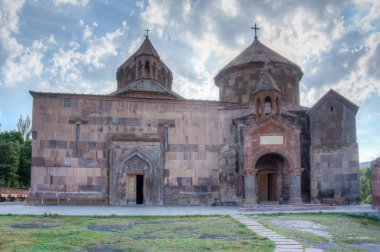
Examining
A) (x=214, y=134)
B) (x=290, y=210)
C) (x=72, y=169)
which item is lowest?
(x=290, y=210)

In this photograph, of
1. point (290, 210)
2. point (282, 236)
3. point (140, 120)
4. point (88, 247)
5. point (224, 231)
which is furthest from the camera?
point (140, 120)

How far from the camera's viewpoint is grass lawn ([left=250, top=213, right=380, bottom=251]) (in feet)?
24.8

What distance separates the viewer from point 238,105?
20.7 m

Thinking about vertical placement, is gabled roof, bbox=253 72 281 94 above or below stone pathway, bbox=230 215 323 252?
above

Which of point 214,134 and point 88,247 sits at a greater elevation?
point 214,134

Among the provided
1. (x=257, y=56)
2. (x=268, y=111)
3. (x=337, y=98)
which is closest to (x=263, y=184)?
(x=268, y=111)

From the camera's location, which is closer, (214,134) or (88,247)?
(88,247)

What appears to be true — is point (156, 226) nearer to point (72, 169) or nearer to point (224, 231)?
point (224, 231)

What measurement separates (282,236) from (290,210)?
721 cm

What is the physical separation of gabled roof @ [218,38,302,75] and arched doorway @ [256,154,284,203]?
624cm

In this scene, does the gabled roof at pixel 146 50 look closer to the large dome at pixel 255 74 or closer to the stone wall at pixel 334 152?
the large dome at pixel 255 74

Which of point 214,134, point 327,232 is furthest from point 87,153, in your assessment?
point 327,232

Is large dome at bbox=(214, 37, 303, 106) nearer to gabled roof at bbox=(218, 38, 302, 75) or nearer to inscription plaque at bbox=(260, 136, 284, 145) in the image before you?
gabled roof at bbox=(218, 38, 302, 75)

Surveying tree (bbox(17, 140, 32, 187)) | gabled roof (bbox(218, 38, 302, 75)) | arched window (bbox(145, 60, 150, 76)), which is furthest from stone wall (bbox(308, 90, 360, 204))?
tree (bbox(17, 140, 32, 187))
